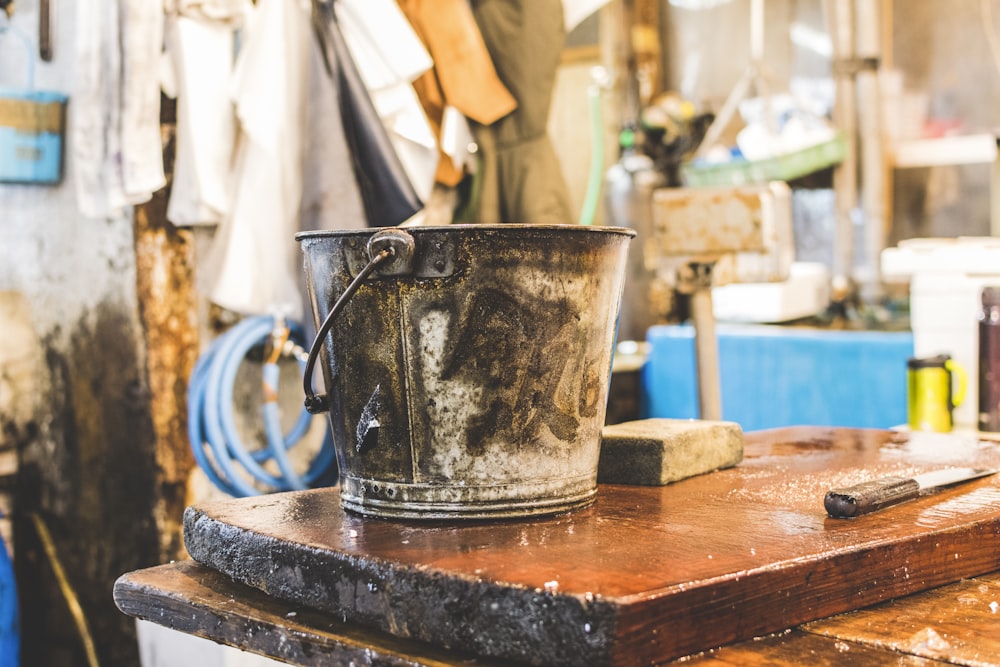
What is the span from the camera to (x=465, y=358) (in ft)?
4.09

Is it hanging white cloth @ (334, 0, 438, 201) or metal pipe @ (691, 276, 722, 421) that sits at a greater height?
hanging white cloth @ (334, 0, 438, 201)

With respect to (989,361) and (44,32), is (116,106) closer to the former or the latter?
(44,32)

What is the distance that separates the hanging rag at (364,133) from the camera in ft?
11.2

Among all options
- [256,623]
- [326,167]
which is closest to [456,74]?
[326,167]

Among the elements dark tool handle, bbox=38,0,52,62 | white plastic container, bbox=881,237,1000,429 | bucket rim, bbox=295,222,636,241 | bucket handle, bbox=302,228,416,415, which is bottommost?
white plastic container, bbox=881,237,1000,429

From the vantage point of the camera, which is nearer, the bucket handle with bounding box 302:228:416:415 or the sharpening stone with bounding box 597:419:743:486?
the bucket handle with bounding box 302:228:416:415

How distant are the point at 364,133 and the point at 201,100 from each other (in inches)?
21.7

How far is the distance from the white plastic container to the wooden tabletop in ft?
7.27

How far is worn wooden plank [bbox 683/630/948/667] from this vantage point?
99 centimetres

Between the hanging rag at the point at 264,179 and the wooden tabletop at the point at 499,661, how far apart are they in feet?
7.18

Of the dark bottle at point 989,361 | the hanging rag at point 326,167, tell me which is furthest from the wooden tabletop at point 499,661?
the hanging rag at point 326,167

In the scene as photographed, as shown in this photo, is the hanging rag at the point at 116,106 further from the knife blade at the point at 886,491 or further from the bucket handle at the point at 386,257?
the knife blade at the point at 886,491

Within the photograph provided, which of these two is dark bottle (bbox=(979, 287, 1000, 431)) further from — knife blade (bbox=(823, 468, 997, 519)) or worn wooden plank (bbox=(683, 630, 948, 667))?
worn wooden plank (bbox=(683, 630, 948, 667))

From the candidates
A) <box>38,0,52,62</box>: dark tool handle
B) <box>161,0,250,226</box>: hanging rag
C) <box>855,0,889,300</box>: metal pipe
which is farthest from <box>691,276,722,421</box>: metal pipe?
<box>855,0,889,300</box>: metal pipe
